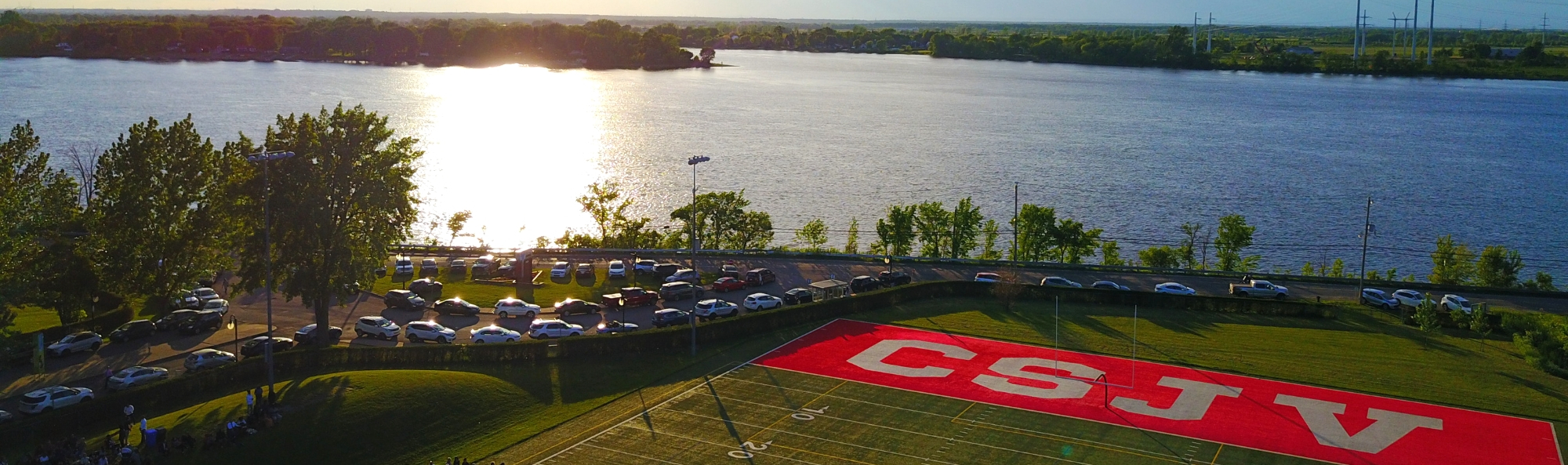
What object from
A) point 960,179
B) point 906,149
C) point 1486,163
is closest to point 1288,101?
point 1486,163

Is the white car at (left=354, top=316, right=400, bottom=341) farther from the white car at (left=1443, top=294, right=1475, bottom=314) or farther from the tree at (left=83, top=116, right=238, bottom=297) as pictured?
the white car at (left=1443, top=294, right=1475, bottom=314)

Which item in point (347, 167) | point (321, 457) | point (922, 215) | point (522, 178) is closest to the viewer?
point (321, 457)

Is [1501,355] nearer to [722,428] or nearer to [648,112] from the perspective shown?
[722,428]

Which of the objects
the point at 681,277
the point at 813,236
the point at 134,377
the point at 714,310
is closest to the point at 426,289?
the point at 681,277

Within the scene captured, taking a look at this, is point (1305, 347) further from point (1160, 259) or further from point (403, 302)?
point (403, 302)

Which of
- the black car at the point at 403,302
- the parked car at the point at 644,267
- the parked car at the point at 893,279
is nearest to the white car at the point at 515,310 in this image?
the black car at the point at 403,302
